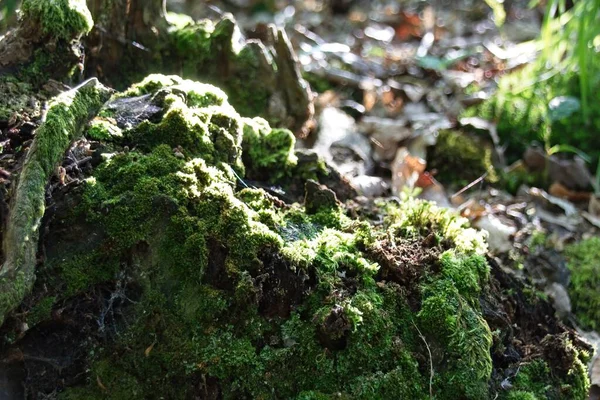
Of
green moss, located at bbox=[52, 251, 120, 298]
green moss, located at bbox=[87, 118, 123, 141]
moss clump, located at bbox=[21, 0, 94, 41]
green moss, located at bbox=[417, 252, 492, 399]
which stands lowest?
green moss, located at bbox=[417, 252, 492, 399]

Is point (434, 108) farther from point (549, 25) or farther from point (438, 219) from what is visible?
point (438, 219)

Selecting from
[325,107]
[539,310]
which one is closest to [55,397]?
[539,310]

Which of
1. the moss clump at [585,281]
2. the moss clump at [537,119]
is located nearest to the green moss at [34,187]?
the moss clump at [585,281]

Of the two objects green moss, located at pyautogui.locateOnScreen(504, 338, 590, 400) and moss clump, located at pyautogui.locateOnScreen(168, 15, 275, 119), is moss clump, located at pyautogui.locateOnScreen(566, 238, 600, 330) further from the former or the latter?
moss clump, located at pyautogui.locateOnScreen(168, 15, 275, 119)

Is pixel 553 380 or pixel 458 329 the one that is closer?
pixel 458 329

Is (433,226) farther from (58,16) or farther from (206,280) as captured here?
(58,16)

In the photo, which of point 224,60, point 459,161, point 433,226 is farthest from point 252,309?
point 459,161

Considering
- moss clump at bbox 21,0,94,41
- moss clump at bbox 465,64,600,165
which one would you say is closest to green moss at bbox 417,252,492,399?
moss clump at bbox 21,0,94,41
